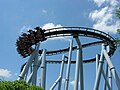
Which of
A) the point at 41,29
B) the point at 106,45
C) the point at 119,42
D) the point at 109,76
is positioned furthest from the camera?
the point at 109,76

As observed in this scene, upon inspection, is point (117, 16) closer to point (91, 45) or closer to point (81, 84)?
point (81, 84)

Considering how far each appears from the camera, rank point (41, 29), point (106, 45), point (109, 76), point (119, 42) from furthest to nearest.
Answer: point (109, 76), point (106, 45), point (41, 29), point (119, 42)

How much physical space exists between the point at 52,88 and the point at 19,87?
580 inches

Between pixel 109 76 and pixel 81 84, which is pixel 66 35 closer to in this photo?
pixel 81 84

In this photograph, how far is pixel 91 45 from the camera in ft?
111

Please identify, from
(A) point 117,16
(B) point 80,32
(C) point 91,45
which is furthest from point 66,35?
(A) point 117,16

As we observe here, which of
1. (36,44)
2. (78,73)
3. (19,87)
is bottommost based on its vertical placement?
(19,87)

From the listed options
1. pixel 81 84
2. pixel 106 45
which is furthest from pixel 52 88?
pixel 106 45

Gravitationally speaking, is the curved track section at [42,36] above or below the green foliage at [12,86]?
above

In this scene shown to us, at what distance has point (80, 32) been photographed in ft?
91.3

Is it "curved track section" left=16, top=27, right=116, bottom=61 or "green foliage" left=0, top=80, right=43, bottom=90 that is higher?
"curved track section" left=16, top=27, right=116, bottom=61

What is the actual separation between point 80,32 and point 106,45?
11.4 ft

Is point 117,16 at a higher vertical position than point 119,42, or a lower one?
higher

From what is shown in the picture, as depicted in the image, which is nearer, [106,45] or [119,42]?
[119,42]
